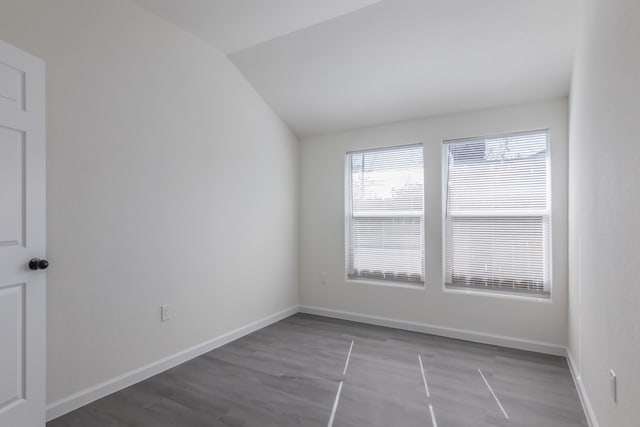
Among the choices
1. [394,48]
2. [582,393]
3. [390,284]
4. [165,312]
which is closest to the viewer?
[582,393]

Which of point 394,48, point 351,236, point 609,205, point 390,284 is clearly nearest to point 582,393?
point 609,205

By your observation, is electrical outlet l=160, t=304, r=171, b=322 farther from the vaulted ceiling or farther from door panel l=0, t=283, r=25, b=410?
the vaulted ceiling

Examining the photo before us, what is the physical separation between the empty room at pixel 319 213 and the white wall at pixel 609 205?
0.02 metres

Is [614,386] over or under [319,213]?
under

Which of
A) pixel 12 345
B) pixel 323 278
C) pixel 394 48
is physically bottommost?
pixel 323 278

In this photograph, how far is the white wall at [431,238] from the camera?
305 centimetres

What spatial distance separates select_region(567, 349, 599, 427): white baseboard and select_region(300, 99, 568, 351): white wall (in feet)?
1.12

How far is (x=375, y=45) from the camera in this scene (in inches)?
116

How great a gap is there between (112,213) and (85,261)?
0.36 metres

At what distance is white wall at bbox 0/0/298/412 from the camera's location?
6.84 feet

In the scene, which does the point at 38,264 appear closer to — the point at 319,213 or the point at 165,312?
the point at 165,312

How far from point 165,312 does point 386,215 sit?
2485 mm

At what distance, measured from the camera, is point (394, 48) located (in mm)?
2939

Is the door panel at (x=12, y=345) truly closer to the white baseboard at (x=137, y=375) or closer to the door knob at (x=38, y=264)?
the door knob at (x=38, y=264)
